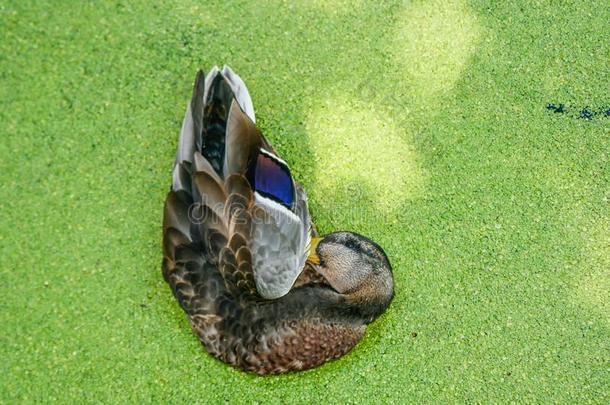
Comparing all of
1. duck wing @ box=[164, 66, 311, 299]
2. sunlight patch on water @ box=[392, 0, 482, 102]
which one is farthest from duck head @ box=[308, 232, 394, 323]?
sunlight patch on water @ box=[392, 0, 482, 102]

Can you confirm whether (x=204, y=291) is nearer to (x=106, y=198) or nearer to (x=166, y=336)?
(x=166, y=336)

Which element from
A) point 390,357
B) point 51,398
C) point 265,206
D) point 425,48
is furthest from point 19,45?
point 390,357

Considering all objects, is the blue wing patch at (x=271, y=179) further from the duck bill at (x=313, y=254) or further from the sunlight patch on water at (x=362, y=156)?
the sunlight patch on water at (x=362, y=156)

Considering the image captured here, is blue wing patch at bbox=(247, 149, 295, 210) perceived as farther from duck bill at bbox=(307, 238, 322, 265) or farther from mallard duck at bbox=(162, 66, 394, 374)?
duck bill at bbox=(307, 238, 322, 265)

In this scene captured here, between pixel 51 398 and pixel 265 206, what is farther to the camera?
pixel 51 398

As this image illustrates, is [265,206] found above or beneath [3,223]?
above

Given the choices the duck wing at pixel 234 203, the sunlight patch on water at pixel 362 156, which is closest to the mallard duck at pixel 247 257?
the duck wing at pixel 234 203
